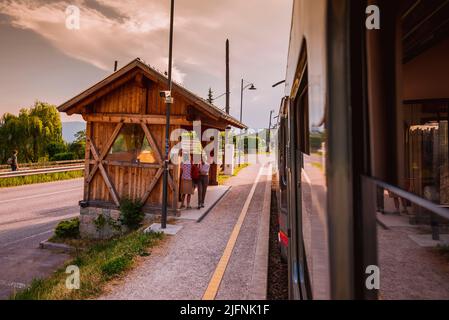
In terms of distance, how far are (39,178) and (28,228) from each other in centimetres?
1402

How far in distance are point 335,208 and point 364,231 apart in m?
0.12

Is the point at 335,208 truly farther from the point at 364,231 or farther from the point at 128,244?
the point at 128,244

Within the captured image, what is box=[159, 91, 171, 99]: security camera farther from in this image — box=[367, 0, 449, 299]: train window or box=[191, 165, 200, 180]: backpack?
box=[367, 0, 449, 299]: train window

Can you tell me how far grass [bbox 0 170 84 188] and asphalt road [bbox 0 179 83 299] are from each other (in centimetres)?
112

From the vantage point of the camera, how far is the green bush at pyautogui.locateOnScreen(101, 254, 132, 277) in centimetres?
491

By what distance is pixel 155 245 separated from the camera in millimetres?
6316

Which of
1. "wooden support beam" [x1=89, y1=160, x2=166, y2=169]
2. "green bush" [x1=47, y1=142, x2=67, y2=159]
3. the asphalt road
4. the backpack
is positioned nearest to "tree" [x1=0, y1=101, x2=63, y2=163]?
"green bush" [x1=47, y1=142, x2=67, y2=159]

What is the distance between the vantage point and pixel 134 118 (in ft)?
30.0

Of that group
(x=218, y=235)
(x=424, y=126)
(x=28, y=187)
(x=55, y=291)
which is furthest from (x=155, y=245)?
(x=28, y=187)

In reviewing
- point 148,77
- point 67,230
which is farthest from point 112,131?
point 67,230

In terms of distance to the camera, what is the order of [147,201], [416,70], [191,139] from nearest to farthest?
[416,70], [147,201], [191,139]

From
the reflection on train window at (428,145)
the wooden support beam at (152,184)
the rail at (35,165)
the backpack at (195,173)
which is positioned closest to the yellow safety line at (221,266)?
the backpack at (195,173)

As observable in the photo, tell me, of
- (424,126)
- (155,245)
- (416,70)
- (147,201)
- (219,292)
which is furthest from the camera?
(147,201)
